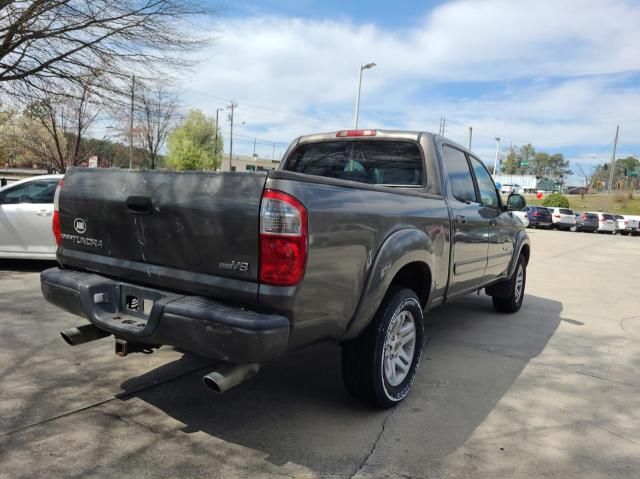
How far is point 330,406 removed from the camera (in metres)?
3.61

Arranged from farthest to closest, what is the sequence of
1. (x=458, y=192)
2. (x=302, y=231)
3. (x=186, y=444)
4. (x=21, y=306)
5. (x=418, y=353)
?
1. (x=21, y=306)
2. (x=458, y=192)
3. (x=418, y=353)
4. (x=186, y=444)
5. (x=302, y=231)

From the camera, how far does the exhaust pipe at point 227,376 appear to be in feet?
8.65

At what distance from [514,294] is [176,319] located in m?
5.15

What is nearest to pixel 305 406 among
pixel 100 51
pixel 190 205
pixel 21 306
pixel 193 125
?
pixel 190 205

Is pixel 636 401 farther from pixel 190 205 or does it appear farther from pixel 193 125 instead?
pixel 193 125

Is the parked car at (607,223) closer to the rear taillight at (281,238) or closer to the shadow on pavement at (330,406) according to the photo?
the shadow on pavement at (330,406)

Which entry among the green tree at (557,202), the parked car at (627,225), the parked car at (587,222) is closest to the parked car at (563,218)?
the parked car at (587,222)

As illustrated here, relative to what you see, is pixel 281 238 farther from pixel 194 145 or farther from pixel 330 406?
pixel 194 145

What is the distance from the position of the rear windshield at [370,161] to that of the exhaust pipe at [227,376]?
2.24 metres

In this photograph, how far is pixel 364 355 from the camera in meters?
3.33

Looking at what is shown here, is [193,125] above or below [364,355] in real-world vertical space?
above

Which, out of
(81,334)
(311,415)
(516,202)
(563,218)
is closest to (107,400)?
(81,334)

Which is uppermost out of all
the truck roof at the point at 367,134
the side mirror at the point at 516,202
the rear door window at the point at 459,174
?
the truck roof at the point at 367,134

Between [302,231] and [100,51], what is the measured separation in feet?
35.2
